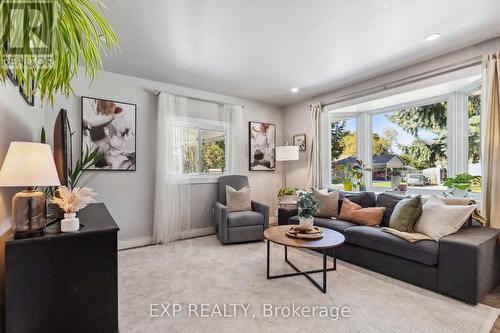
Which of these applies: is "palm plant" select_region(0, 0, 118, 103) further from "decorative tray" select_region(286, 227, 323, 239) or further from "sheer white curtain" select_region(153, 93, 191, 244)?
"sheer white curtain" select_region(153, 93, 191, 244)

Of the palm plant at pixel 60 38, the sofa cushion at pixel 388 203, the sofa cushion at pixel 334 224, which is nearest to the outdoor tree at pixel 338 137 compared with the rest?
the sofa cushion at pixel 388 203

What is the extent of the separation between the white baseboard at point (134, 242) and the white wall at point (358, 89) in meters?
2.94

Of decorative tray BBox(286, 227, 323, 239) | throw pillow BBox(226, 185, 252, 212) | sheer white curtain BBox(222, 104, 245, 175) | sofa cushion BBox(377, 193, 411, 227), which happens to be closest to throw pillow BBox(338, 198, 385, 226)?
sofa cushion BBox(377, 193, 411, 227)

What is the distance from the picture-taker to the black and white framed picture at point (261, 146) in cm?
487

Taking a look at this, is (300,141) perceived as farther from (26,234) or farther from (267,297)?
(26,234)

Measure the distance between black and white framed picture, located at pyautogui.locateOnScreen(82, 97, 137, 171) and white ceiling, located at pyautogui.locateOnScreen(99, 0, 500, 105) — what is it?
21.0 inches

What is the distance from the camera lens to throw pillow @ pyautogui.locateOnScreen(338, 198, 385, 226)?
3.11 metres

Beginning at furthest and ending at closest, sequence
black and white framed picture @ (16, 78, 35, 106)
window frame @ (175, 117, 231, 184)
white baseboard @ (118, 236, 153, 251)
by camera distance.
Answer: window frame @ (175, 117, 231, 184)
white baseboard @ (118, 236, 153, 251)
black and white framed picture @ (16, 78, 35, 106)

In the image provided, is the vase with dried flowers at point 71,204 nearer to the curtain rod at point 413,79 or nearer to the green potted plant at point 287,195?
the green potted plant at point 287,195

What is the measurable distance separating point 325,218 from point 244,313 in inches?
81.2

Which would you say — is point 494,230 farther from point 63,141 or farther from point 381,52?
point 63,141

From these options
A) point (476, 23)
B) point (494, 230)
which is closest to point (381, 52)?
point (476, 23)

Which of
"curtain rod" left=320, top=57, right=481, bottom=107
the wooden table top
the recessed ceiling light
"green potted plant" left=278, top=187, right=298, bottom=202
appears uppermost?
the recessed ceiling light

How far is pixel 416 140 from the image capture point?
142 inches
